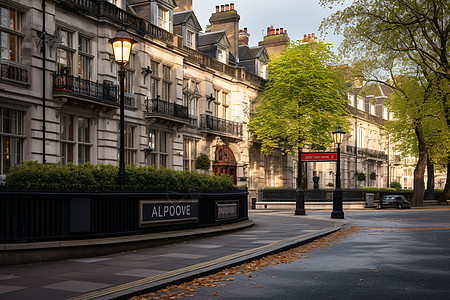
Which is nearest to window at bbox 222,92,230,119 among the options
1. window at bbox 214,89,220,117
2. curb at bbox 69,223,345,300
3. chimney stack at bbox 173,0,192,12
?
window at bbox 214,89,220,117

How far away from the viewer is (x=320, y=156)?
86.5ft

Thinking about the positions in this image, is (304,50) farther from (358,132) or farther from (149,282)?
(149,282)

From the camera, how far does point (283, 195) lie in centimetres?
3997

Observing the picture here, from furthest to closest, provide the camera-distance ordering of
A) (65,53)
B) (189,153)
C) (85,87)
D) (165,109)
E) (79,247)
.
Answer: (189,153) < (165,109) < (85,87) < (65,53) < (79,247)

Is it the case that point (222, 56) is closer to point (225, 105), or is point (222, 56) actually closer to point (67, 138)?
point (225, 105)

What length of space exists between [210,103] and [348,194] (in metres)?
13.5

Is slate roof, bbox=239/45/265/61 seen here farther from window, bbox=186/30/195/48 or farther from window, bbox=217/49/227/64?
window, bbox=186/30/195/48

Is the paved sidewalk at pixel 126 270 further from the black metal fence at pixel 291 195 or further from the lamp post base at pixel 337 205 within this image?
the black metal fence at pixel 291 195

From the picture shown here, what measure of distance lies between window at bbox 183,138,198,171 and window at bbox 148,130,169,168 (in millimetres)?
3269

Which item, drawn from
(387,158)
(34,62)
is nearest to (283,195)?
(34,62)

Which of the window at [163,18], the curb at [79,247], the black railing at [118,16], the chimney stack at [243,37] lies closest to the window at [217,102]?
the window at [163,18]

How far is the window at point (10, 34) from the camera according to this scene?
67.4 ft

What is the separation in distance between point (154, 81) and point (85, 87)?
268 inches

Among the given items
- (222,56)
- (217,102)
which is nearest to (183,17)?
(222,56)
